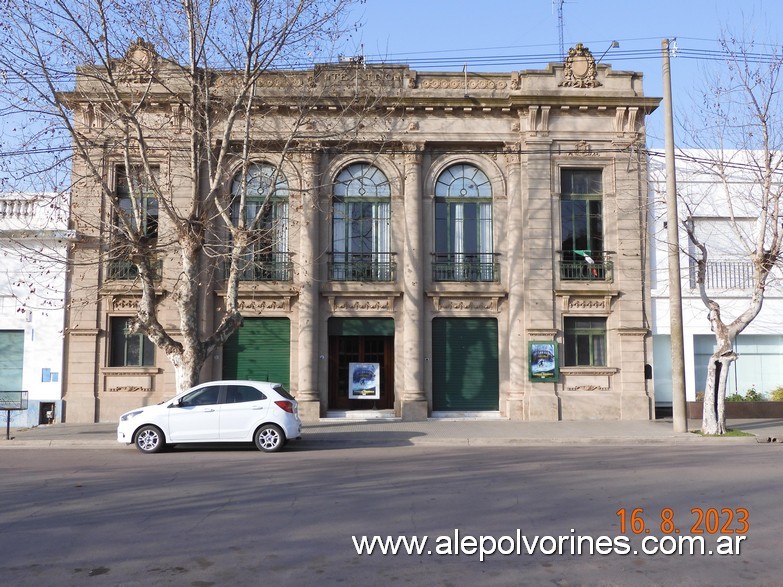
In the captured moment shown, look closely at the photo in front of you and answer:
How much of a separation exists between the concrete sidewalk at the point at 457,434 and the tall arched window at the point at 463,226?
4730mm

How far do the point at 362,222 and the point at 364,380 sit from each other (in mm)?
4933

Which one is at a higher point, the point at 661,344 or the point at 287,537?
the point at 661,344

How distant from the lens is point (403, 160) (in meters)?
22.1

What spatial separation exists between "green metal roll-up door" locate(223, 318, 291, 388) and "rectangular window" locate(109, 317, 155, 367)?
229 cm

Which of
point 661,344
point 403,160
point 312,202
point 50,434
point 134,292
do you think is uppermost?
point 403,160

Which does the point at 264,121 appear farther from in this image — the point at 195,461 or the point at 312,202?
the point at 195,461

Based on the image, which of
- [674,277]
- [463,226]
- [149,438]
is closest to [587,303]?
[674,277]

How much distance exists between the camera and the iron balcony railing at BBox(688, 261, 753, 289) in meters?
22.5

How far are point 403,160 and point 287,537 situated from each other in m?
16.2

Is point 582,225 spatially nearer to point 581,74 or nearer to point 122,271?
point 581,74

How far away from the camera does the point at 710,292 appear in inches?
878

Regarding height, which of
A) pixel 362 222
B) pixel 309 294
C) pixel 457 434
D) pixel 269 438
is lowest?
pixel 457 434

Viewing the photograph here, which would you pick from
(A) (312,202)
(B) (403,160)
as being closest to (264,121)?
(A) (312,202)

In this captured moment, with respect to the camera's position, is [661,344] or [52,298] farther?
[661,344]
